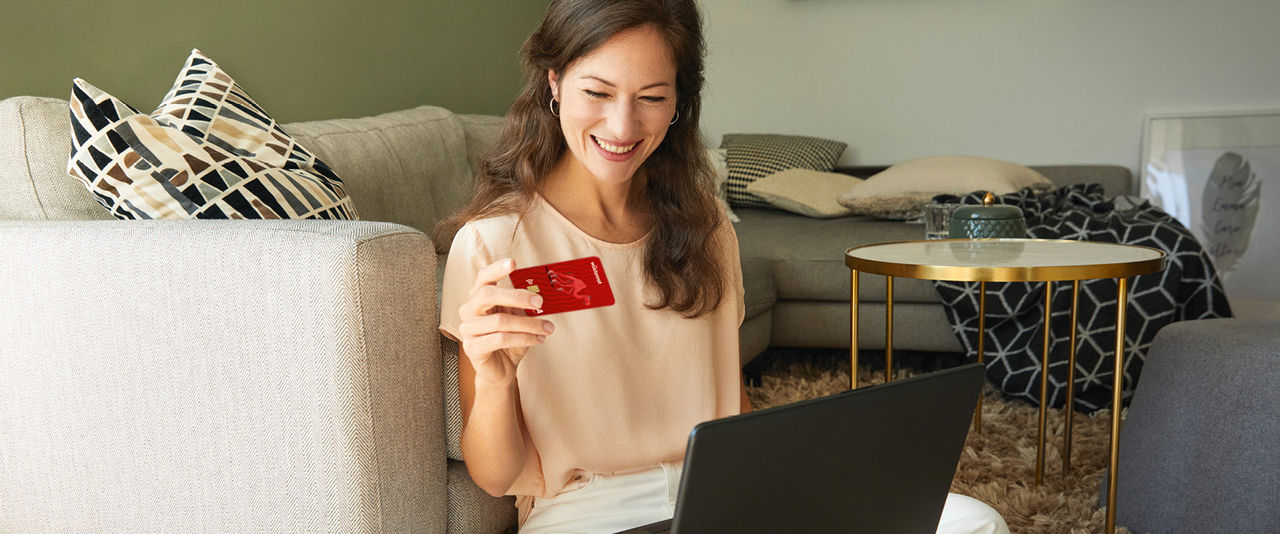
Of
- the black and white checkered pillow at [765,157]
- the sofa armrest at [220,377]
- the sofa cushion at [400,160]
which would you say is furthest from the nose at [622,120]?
the black and white checkered pillow at [765,157]

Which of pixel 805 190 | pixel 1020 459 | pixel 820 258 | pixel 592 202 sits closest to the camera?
pixel 592 202

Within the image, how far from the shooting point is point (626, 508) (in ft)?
3.36

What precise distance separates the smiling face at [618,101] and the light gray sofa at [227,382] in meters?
0.20

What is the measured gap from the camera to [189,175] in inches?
50.2

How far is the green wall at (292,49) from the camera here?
5.72 feet

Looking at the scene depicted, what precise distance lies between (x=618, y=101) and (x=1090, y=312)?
72.2 inches

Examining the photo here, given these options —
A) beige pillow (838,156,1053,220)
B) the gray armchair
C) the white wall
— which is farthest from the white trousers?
the white wall

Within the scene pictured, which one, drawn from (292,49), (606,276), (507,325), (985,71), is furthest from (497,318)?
(985,71)

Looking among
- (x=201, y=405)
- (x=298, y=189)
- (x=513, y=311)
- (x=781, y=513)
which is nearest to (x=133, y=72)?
(x=298, y=189)

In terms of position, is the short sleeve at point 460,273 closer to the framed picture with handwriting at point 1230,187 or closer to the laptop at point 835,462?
the laptop at point 835,462

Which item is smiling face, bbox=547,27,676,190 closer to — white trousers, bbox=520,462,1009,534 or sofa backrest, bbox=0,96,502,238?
white trousers, bbox=520,462,1009,534

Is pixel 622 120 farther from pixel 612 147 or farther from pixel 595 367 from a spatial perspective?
pixel 595 367

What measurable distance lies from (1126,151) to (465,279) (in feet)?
11.5

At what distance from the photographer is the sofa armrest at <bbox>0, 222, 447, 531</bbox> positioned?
92 centimetres
